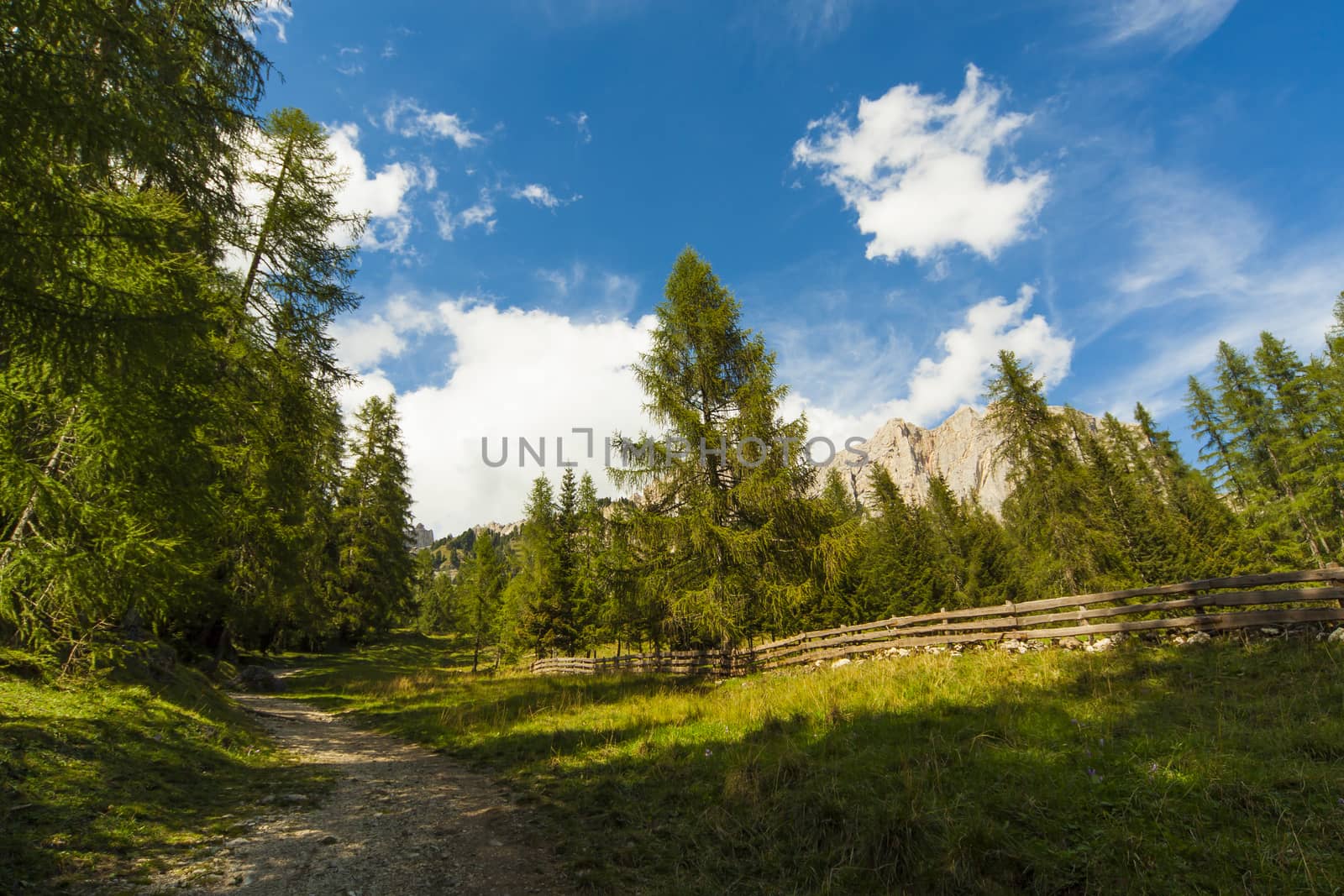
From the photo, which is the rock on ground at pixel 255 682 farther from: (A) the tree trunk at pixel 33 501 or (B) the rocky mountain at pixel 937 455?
(B) the rocky mountain at pixel 937 455

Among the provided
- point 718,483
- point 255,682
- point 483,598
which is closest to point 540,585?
point 483,598

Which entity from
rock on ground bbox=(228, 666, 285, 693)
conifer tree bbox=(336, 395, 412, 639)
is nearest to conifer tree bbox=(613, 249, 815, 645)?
rock on ground bbox=(228, 666, 285, 693)

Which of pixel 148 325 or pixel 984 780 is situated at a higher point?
pixel 148 325

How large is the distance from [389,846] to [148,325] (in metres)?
5.26

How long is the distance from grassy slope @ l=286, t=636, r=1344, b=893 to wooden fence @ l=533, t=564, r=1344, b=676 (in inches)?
25.5

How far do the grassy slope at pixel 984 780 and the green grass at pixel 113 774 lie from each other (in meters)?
3.25

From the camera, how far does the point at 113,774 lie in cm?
573

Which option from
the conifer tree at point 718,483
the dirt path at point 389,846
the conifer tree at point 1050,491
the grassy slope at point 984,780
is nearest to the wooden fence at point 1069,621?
the grassy slope at point 984,780

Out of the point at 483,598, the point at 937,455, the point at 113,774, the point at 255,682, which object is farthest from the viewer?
the point at 937,455

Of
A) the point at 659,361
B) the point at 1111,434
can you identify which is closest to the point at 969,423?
the point at 1111,434

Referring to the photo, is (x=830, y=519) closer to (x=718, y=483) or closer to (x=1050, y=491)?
(x=718, y=483)

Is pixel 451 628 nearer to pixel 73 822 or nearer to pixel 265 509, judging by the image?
pixel 265 509

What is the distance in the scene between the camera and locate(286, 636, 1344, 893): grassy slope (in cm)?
378

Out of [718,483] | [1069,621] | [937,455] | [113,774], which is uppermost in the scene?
[937,455]
